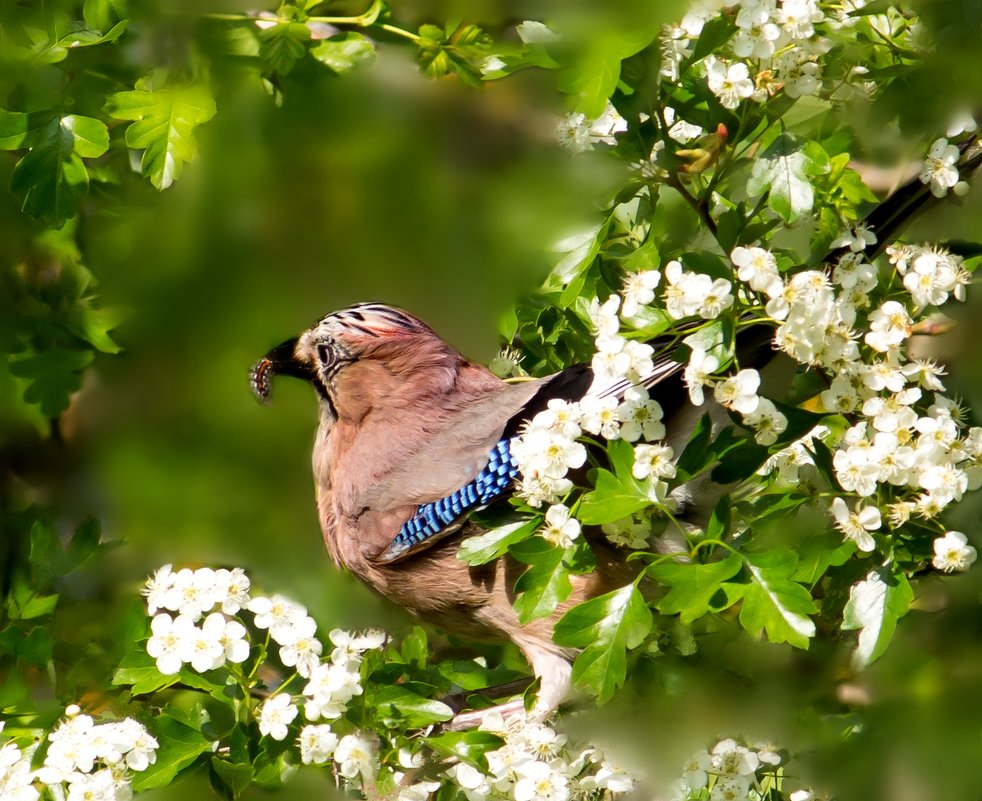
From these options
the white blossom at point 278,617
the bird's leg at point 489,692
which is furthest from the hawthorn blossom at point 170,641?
the bird's leg at point 489,692

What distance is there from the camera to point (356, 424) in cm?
299

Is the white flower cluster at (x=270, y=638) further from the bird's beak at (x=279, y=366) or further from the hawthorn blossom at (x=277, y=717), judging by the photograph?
the bird's beak at (x=279, y=366)

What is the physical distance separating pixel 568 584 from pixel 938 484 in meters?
0.50

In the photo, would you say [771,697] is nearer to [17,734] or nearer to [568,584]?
[568,584]

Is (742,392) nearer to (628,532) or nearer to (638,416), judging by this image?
(638,416)

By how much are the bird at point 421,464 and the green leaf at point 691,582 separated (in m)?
0.53

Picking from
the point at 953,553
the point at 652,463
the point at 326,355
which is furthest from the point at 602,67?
the point at 326,355

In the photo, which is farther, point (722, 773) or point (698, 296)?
point (722, 773)

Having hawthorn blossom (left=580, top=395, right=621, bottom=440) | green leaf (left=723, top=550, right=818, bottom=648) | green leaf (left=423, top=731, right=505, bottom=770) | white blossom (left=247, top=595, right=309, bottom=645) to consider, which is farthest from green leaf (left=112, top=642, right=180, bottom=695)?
green leaf (left=723, top=550, right=818, bottom=648)

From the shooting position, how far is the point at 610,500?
5.78ft

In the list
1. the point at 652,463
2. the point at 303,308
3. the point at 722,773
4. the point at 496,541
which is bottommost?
the point at 303,308

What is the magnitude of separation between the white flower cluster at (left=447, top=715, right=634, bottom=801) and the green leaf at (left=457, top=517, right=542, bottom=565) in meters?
0.25

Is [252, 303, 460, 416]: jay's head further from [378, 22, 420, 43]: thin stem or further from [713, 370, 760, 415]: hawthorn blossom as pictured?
[713, 370, 760, 415]: hawthorn blossom

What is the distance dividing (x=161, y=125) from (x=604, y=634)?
3.86 feet
